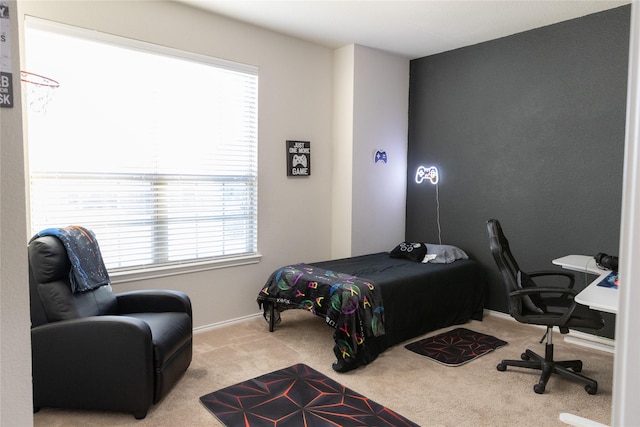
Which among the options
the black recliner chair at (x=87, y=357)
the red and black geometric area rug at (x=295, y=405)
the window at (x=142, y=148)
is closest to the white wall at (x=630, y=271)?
the red and black geometric area rug at (x=295, y=405)

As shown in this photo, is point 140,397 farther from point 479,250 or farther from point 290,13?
point 479,250

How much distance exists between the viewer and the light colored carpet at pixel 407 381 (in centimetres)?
249

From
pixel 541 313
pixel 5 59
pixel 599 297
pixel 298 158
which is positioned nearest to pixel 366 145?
pixel 298 158

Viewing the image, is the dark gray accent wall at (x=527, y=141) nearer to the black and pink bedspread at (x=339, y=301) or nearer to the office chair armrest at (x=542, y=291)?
the office chair armrest at (x=542, y=291)

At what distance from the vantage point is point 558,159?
3936 millimetres

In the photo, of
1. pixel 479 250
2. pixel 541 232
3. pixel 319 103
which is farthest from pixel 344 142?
pixel 541 232

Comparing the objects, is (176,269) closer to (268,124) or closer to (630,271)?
(268,124)

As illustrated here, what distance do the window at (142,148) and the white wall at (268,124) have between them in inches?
4.7

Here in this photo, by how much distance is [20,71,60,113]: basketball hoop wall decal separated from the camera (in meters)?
2.87

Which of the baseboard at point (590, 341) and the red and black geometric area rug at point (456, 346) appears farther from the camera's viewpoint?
the baseboard at point (590, 341)

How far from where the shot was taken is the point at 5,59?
1144mm

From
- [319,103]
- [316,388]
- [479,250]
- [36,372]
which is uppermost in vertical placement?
[319,103]

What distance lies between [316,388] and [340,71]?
3.28m

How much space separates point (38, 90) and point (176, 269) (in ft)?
5.54
